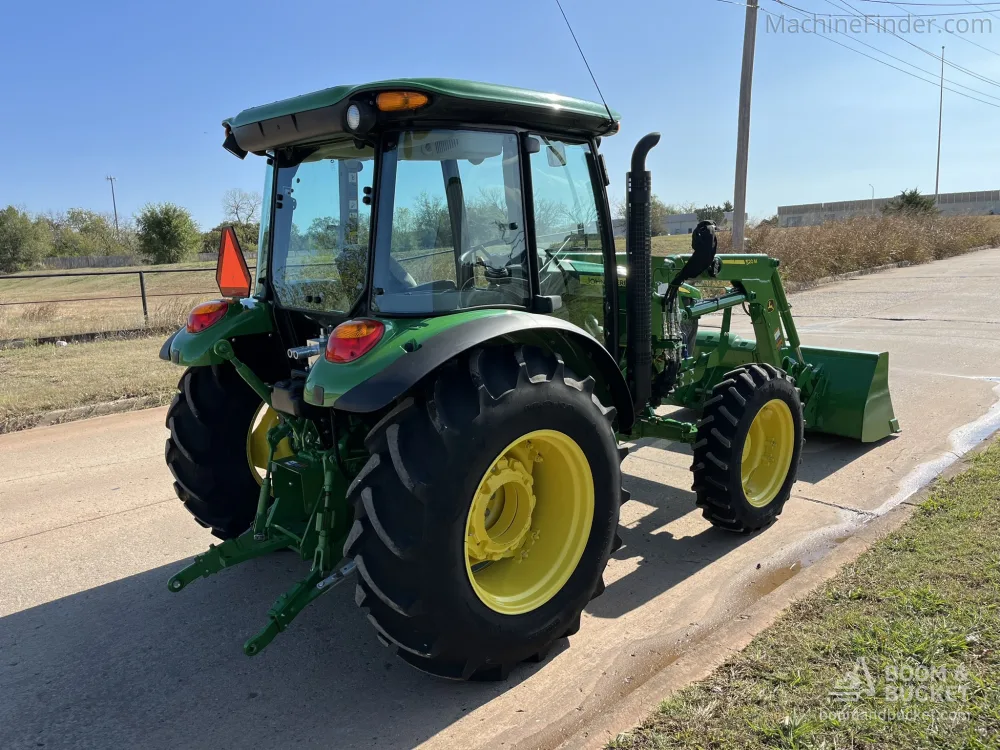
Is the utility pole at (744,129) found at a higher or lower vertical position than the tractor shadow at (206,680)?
higher

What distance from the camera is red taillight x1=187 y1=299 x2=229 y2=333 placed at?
3.60 metres

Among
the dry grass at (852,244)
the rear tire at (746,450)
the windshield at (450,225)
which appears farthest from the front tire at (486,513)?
the dry grass at (852,244)

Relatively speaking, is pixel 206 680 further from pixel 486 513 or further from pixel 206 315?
pixel 206 315

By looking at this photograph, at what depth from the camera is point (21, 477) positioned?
5.41 metres

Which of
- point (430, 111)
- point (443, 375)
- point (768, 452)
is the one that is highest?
point (430, 111)

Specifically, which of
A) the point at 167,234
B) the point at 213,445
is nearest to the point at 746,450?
the point at 213,445

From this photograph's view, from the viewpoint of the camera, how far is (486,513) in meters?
3.16

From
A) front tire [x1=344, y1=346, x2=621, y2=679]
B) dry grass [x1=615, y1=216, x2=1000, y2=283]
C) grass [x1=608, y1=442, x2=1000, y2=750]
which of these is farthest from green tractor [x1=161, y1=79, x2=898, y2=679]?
dry grass [x1=615, y1=216, x2=1000, y2=283]

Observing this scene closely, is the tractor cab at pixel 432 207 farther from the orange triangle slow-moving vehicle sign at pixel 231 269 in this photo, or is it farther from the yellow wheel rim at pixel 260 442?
the yellow wheel rim at pixel 260 442

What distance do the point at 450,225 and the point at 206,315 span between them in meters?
1.48

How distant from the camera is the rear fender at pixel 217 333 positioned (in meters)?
3.47

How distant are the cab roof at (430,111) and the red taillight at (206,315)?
0.85 m

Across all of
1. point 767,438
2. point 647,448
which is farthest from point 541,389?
point 647,448

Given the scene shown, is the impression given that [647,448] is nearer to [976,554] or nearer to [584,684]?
[976,554]
